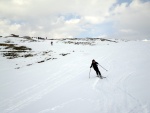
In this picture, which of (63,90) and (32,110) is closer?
(32,110)

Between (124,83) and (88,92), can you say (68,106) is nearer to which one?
(88,92)

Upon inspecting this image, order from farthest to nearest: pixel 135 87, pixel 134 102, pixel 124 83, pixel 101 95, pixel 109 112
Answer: pixel 124 83
pixel 135 87
pixel 101 95
pixel 134 102
pixel 109 112

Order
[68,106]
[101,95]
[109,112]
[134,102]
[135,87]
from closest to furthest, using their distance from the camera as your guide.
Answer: [109,112] → [134,102] → [68,106] → [101,95] → [135,87]

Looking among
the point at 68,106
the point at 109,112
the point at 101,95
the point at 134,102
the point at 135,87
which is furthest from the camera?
the point at 135,87

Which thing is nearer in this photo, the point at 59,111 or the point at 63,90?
the point at 59,111

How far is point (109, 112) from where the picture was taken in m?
7.30

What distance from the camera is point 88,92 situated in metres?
10.5

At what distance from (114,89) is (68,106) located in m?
3.36

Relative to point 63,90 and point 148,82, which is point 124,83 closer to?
point 148,82

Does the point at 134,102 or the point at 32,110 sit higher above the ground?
the point at 134,102

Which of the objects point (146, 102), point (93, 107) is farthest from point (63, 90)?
point (146, 102)

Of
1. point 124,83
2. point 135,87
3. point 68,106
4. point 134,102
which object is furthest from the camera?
point 124,83

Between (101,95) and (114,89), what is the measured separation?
121cm

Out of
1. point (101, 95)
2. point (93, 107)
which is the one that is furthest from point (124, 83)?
point (93, 107)
